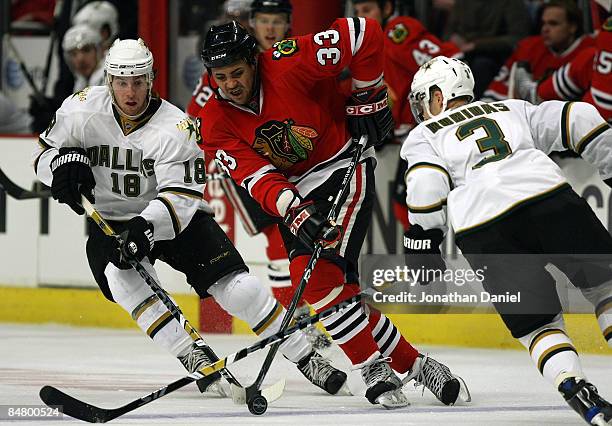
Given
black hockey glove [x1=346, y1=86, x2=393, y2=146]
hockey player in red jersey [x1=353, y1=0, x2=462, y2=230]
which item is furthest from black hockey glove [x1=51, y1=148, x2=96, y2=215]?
hockey player in red jersey [x1=353, y1=0, x2=462, y2=230]

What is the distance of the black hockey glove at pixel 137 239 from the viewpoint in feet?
16.0

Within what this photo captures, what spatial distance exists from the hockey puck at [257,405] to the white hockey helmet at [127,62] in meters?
1.21

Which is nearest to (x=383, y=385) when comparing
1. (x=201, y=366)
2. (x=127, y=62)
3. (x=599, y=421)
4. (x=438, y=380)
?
(x=438, y=380)

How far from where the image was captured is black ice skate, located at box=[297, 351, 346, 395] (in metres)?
5.14

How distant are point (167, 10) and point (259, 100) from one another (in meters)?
2.91

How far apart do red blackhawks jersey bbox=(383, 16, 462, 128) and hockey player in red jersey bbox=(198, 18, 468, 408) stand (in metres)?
1.74

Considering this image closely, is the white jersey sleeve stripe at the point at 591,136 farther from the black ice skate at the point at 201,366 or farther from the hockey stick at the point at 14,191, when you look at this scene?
the hockey stick at the point at 14,191

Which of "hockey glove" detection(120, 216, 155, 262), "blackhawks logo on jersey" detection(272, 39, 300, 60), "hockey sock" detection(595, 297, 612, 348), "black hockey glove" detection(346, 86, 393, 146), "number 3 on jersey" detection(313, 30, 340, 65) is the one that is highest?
"number 3 on jersey" detection(313, 30, 340, 65)

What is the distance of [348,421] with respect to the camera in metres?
4.46

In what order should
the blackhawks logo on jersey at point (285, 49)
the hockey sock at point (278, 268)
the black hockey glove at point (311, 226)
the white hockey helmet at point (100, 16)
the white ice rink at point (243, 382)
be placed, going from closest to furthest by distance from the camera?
the white ice rink at point (243, 382) < the black hockey glove at point (311, 226) < the blackhawks logo on jersey at point (285, 49) < the hockey sock at point (278, 268) < the white hockey helmet at point (100, 16)

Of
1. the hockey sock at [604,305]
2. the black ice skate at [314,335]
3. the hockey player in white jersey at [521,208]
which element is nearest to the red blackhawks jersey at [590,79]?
the black ice skate at [314,335]

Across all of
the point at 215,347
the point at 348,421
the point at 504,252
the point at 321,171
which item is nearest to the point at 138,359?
the point at 215,347

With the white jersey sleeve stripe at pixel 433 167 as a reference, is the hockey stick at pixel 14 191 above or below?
below

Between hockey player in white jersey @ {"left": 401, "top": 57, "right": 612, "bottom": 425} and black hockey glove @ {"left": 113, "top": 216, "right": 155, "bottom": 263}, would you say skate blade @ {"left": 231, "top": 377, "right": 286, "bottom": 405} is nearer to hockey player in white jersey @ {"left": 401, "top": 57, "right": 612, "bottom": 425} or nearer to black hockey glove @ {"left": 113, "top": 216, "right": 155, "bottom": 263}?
black hockey glove @ {"left": 113, "top": 216, "right": 155, "bottom": 263}
